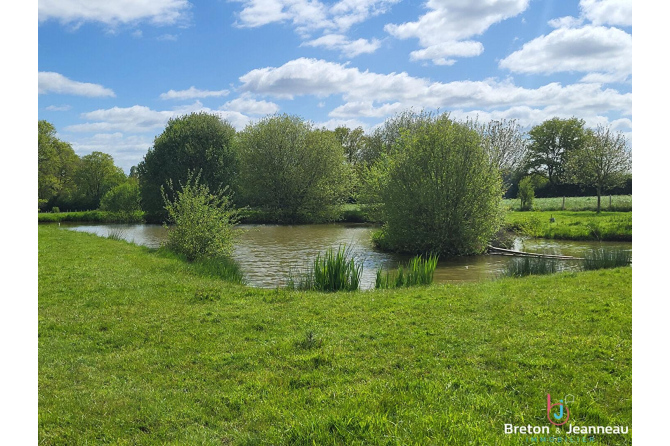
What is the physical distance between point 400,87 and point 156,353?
24.4 feet

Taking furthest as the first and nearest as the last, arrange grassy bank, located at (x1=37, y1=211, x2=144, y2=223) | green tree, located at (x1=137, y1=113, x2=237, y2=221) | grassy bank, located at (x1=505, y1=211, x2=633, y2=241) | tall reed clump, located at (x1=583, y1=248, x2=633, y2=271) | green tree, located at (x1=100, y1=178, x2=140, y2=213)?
green tree, located at (x1=100, y1=178, x2=140, y2=213), grassy bank, located at (x1=37, y1=211, x2=144, y2=223), green tree, located at (x1=137, y1=113, x2=237, y2=221), grassy bank, located at (x1=505, y1=211, x2=633, y2=241), tall reed clump, located at (x1=583, y1=248, x2=633, y2=271)

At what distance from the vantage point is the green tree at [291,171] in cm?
4381

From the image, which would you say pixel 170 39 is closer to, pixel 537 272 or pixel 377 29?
pixel 377 29

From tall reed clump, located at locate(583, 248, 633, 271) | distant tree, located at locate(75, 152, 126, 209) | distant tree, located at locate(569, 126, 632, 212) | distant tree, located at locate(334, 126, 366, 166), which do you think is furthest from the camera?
distant tree, located at locate(334, 126, 366, 166)

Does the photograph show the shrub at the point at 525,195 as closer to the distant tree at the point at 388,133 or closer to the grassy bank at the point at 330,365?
the distant tree at the point at 388,133

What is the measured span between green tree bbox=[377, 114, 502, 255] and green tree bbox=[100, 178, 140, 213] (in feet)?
109

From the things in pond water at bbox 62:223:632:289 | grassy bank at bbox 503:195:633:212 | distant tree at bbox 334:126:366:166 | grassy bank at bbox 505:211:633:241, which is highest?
distant tree at bbox 334:126:366:166

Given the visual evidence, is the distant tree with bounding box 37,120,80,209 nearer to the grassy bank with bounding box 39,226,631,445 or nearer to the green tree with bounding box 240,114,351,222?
the green tree with bounding box 240,114,351,222

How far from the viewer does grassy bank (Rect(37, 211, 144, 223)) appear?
45.6 m

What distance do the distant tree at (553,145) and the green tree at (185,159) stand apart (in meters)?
32.3

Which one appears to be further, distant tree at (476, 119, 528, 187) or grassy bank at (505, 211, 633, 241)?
distant tree at (476, 119, 528, 187)

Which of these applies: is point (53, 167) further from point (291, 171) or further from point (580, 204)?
point (580, 204)

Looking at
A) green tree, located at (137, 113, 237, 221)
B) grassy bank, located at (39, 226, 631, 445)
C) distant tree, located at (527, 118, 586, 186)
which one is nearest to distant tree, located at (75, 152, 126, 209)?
green tree, located at (137, 113, 237, 221)

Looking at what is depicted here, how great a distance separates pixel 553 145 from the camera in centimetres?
5256
